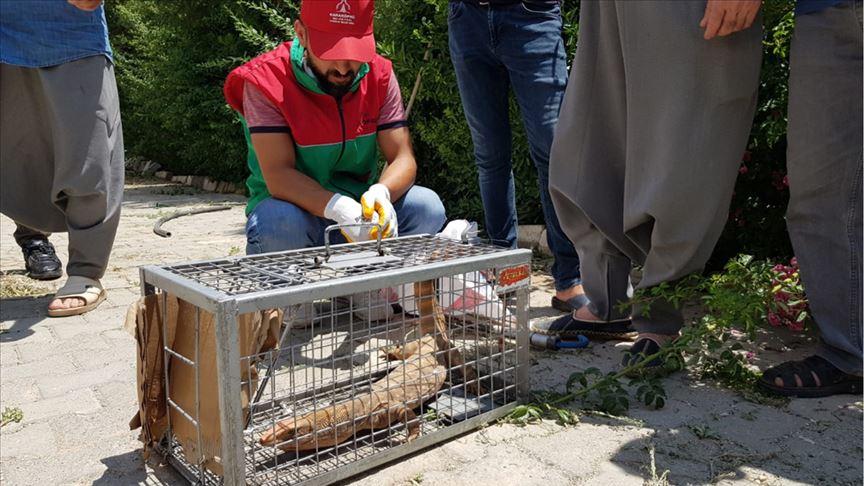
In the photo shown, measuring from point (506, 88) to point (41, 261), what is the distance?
2.55 metres

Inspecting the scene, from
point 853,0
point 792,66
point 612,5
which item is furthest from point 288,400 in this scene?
point 853,0

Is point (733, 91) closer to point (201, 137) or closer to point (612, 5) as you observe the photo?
point (612, 5)

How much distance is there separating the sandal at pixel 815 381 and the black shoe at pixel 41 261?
3413mm

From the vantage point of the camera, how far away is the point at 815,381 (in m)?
2.04

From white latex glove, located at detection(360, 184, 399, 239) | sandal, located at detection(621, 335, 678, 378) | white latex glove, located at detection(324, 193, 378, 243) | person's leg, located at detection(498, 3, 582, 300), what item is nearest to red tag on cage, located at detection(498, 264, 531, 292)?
sandal, located at detection(621, 335, 678, 378)

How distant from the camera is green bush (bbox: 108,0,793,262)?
3104 millimetres

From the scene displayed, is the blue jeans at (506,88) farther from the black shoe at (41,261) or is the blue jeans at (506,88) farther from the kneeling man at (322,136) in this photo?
the black shoe at (41,261)

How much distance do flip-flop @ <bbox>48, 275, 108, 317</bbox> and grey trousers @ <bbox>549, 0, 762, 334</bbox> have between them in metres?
2.10

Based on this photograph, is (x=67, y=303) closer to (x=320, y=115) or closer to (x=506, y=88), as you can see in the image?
(x=320, y=115)

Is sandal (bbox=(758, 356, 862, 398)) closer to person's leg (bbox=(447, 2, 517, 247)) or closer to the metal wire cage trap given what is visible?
the metal wire cage trap

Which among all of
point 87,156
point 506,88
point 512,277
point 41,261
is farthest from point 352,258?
point 41,261

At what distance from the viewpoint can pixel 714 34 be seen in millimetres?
1871

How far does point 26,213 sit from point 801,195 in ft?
10.3

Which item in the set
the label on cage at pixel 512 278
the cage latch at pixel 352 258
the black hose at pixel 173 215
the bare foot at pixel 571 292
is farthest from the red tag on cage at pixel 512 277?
the black hose at pixel 173 215
